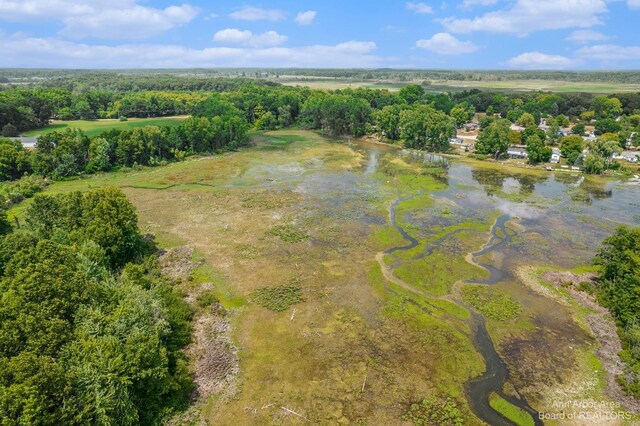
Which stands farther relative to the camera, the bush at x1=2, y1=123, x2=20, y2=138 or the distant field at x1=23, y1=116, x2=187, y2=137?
the distant field at x1=23, y1=116, x2=187, y2=137

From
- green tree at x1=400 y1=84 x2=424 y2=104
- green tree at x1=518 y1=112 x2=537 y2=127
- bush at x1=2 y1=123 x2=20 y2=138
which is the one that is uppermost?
green tree at x1=400 y1=84 x2=424 y2=104

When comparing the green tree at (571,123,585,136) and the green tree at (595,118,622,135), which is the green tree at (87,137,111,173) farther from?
the green tree at (595,118,622,135)

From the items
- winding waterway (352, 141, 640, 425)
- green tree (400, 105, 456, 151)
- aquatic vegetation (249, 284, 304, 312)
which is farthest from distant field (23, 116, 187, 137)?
aquatic vegetation (249, 284, 304, 312)

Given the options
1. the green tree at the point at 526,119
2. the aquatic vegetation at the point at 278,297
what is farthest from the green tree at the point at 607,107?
the aquatic vegetation at the point at 278,297

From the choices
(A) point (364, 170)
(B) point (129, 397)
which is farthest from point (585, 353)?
(A) point (364, 170)

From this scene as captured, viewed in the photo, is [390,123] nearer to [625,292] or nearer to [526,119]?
[526,119]

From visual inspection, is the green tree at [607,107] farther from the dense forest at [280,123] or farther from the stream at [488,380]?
the stream at [488,380]

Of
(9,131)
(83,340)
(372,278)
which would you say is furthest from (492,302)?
(9,131)
